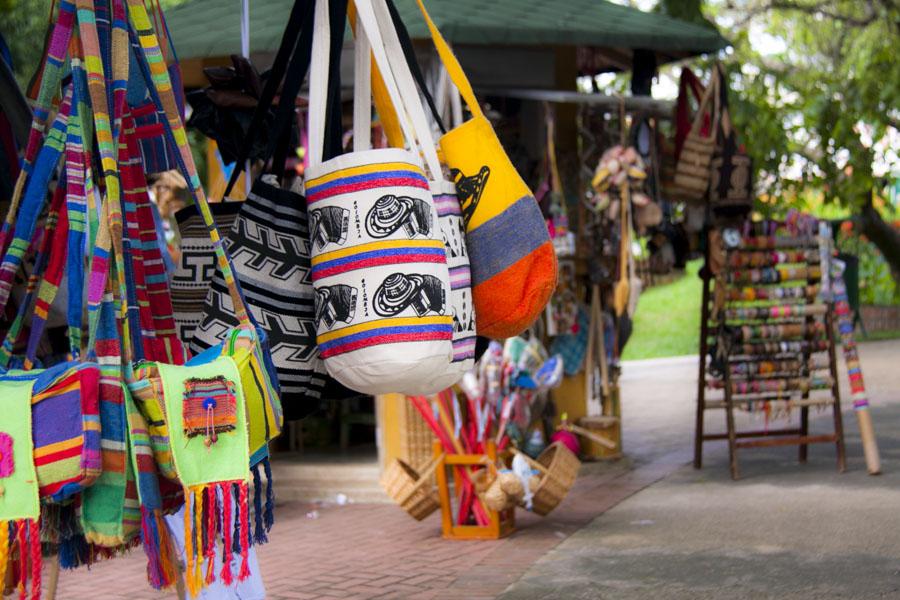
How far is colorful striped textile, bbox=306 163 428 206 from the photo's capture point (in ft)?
8.11

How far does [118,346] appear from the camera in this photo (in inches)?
82.9

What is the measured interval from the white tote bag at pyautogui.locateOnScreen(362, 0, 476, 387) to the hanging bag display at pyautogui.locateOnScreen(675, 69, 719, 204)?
5.66 m

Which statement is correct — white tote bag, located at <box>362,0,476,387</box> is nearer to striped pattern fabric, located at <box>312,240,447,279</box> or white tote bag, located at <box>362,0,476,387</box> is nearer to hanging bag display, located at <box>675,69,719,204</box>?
striped pattern fabric, located at <box>312,240,447,279</box>

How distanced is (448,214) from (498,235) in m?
0.13

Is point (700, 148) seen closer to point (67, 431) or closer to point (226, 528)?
point (226, 528)

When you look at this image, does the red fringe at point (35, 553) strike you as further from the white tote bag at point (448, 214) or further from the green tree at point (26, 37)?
the green tree at point (26, 37)

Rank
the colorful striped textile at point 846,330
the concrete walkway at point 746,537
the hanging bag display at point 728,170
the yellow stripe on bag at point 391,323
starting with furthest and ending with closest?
1. the colorful striped textile at point 846,330
2. the hanging bag display at point 728,170
3. the concrete walkway at point 746,537
4. the yellow stripe on bag at point 391,323

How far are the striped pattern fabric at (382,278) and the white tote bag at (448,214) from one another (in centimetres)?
12

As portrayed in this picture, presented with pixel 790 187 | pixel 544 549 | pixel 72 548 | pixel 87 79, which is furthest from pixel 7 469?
pixel 790 187

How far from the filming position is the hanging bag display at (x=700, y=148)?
8.11 meters

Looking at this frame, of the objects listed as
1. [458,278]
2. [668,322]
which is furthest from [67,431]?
[668,322]

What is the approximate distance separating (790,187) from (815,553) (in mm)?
6137

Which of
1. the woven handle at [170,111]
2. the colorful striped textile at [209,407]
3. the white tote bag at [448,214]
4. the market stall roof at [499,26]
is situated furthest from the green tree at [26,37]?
the colorful striped textile at [209,407]

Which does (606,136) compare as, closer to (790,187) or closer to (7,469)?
(790,187)
